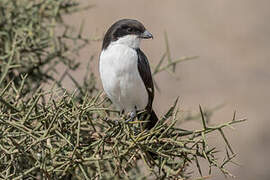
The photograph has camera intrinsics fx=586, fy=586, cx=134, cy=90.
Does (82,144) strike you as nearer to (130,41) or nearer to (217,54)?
(130,41)

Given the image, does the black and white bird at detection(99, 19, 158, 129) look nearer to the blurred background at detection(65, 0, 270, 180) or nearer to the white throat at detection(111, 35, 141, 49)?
the white throat at detection(111, 35, 141, 49)

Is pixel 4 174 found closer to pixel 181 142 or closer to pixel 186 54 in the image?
pixel 181 142

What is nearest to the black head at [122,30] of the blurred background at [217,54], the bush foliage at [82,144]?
the bush foliage at [82,144]

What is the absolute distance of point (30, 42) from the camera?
129 inches

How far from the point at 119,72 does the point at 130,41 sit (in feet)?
0.92

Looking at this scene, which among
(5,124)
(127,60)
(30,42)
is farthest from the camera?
(127,60)

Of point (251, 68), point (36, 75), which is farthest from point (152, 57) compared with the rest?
point (36, 75)

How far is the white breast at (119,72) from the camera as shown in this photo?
389 centimetres

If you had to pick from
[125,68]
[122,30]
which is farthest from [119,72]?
[122,30]

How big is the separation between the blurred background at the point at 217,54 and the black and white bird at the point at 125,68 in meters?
5.08

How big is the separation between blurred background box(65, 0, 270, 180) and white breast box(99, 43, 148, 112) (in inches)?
202

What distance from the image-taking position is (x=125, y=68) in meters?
3.90

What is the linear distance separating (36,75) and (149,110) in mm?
971

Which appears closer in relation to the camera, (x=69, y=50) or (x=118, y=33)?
(x=69, y=50)
